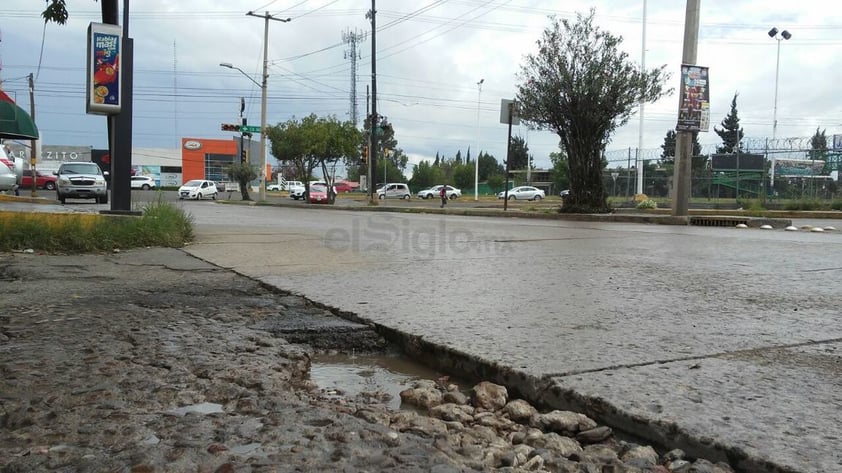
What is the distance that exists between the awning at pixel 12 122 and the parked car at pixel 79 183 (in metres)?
8.98

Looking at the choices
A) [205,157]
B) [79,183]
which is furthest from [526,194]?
[205,157]

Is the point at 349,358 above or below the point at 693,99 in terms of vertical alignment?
below

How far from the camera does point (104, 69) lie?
8.36m

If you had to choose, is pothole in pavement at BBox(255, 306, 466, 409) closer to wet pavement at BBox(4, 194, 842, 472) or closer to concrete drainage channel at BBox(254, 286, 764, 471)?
concrete drainage channel at BBox(254, 286, 764, 471)

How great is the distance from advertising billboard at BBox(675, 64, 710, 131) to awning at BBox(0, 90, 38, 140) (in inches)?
628

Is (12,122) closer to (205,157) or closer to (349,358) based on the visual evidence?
(349,358)

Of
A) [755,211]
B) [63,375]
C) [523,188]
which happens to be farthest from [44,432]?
[523,188]

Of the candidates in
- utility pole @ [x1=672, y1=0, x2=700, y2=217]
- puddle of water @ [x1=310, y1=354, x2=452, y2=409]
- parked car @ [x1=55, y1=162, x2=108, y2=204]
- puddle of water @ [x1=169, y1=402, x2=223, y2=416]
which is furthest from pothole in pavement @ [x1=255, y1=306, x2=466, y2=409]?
parked car @ [x1=55, y1=162, x2=108, y2=204]

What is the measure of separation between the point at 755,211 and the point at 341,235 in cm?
1549

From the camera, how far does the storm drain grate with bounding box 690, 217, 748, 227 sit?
14.4 metres

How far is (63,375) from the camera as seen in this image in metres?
2.30

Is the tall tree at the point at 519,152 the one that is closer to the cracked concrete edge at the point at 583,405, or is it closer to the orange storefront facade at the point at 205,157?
the orange storefront facade at the point at 205,157

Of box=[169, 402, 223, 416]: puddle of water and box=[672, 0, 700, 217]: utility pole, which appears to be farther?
box=[672, 0, 700, 217]: utility pole

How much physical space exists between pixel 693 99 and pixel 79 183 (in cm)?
2152
